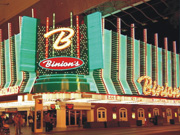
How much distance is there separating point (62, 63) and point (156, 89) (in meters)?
17.3

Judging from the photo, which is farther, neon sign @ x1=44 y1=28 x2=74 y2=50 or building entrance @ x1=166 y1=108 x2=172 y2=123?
building entrance @ x1=166 y1=108 x2=172 y2=123

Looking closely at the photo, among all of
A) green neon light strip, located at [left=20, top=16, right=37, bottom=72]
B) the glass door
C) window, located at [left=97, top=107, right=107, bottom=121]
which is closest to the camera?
green neon light strip, located at [left=20, top=16, right=37, bottom=72]

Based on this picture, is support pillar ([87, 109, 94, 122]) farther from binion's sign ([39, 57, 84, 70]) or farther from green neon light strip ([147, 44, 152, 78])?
green neon light strip ([147, 44, 152, 78])

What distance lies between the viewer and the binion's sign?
3406cm

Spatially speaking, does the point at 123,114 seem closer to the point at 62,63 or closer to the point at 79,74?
the point at 79,74

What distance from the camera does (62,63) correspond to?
34.2 m

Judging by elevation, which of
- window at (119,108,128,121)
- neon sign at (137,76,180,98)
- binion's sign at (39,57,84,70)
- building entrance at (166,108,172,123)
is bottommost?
building entrance at (166,108,172,123)

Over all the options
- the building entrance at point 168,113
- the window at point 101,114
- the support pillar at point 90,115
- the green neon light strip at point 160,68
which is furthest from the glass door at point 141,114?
the support pillar at point 90,115

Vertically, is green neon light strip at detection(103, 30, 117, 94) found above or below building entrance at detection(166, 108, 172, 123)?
above

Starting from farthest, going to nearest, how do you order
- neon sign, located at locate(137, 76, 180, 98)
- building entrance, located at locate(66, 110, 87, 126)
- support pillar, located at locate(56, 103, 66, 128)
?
neon sign, located at locate(137, 76, 180, 98) < building entrance, located at locate(66, 110, 87, 126) < support pillar, located at locate(56, 103, 66, 128)

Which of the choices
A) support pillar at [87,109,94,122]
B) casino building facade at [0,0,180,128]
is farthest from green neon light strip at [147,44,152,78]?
support pillar at [87,109,94,122]

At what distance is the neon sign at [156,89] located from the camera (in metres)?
42.7

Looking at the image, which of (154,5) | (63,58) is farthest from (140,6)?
(63,58)

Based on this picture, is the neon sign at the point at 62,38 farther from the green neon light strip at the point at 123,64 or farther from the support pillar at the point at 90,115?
the support pillar at the point at 90,115
